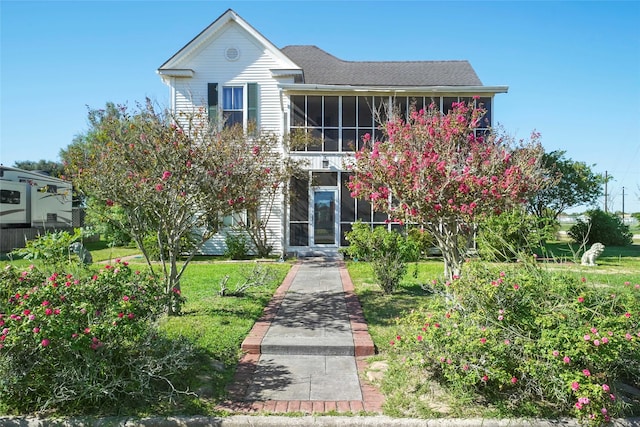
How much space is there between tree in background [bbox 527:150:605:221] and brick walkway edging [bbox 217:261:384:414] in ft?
57.0

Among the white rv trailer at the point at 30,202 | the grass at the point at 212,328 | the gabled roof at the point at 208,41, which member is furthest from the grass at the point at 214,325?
the white rv trailer at the point at 30,202

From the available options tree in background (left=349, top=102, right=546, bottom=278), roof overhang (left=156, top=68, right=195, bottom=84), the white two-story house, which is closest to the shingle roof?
the white two-story house

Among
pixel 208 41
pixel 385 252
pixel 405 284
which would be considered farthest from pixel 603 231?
pixel 208 41

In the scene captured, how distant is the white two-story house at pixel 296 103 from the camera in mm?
15602

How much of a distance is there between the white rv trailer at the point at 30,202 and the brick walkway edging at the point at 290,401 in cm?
1386

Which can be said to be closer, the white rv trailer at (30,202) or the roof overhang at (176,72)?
the roof overhang at (176,72)

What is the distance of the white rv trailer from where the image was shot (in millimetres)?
17891

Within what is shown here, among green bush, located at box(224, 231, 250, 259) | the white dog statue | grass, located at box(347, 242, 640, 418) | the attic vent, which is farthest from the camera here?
the attic vent

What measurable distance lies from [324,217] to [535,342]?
1194 centimetres

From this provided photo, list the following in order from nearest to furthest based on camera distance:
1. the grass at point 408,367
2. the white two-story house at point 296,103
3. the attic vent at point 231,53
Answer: the grass at point 408,367, the white two-story house at point 296,103, the attic vent at point 231,53

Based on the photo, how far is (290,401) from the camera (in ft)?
13.9

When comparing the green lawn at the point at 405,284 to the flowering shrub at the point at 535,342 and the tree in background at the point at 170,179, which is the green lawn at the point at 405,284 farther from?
the tree in background at the point at 170,179

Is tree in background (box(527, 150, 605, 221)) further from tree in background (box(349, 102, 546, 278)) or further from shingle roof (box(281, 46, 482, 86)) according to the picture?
tree in background (box(349, 102, 546, 278))

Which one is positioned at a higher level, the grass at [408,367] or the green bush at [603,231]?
the green bush at [603,231]
